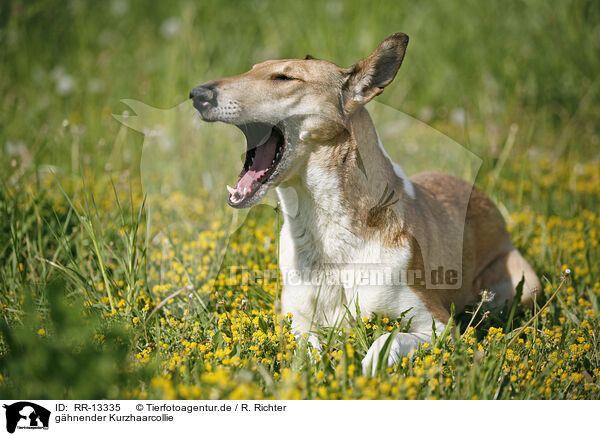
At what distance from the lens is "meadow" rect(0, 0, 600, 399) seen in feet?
9.42

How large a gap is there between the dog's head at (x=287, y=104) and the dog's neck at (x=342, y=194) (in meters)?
0.08

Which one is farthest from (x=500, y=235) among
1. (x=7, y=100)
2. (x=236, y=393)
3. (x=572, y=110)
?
(x=7, y=100)

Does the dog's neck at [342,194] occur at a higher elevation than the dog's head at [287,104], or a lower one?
lower

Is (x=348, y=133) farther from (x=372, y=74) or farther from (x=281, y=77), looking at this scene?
(x=281, y=77)

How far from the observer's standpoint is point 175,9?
871 cm

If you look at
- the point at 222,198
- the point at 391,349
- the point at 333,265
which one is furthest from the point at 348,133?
the point at 222,198

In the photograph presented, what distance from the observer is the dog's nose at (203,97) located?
3139mm

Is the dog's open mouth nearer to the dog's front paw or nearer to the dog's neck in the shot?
the dog's neck

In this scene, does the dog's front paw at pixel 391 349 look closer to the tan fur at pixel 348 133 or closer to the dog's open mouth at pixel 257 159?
the tan fur at pixel 348 133

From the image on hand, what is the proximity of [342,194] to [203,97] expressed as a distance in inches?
36.1
